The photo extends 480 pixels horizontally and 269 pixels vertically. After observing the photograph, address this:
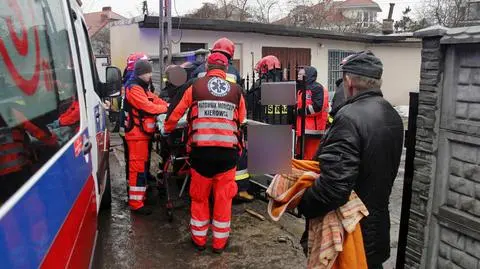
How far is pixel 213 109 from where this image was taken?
400 cm

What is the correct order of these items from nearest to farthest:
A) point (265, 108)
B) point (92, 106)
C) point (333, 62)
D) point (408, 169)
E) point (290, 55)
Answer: point (408, 169), point (92, 106), point (265, 108), point (290, 55), point (333, 62)

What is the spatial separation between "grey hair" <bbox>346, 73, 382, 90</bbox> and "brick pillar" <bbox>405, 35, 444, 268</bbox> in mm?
456

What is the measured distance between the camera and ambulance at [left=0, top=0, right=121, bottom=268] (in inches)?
52.7

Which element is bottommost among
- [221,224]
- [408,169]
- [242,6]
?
[221,224]

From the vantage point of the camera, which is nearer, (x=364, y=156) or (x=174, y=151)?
(x=364, y=156)

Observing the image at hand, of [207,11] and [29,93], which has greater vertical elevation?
[207,11]

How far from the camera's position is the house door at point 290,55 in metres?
14.5

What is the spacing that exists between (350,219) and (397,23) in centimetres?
3482

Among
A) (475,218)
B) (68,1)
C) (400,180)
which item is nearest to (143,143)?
(68,1)

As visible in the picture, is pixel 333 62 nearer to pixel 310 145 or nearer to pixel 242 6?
pixel 310 145

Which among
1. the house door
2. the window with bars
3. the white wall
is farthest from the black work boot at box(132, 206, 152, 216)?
the white wall

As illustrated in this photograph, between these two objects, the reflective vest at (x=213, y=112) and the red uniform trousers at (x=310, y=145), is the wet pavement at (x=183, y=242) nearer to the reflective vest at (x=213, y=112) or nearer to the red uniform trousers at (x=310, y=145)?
the red uniform trousers at (x=310, y=145)

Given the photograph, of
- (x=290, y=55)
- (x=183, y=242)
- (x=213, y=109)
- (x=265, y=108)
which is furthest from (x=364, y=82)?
(x=290, y=55)

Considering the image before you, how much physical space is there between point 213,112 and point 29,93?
2.38m
